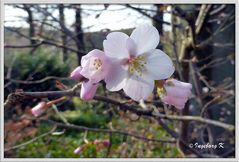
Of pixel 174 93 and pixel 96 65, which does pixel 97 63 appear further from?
pixel 174 93

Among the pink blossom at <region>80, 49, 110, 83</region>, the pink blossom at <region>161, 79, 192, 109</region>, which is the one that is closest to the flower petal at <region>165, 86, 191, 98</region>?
the pink blossom at <region>161, 79, 192, 109</region>

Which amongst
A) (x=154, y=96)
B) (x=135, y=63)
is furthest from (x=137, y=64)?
(x=154, y=96)

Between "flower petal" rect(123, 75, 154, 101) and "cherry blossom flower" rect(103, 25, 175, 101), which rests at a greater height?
"cherry blossom flower" rect(103, 25, 175, 101)

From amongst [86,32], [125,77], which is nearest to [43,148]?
[86,32]

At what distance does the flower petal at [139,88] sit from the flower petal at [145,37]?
5 cm

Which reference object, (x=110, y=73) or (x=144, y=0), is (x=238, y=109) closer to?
(x=144, y=0)

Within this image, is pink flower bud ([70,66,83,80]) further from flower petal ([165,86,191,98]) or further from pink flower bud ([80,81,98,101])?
flower petal ([165,86,191,98])

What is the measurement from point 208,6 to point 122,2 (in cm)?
41

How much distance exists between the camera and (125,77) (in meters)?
0.55

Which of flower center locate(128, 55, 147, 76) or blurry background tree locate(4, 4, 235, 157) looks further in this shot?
blurry background tree locate(4, 4, 235, 157)

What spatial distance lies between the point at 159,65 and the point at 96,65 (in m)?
0.10

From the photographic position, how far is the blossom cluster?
530mm

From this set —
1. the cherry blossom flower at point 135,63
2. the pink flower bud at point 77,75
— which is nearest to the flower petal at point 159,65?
the cherry blossom flower at point 135,63

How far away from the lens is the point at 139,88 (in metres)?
0.54
